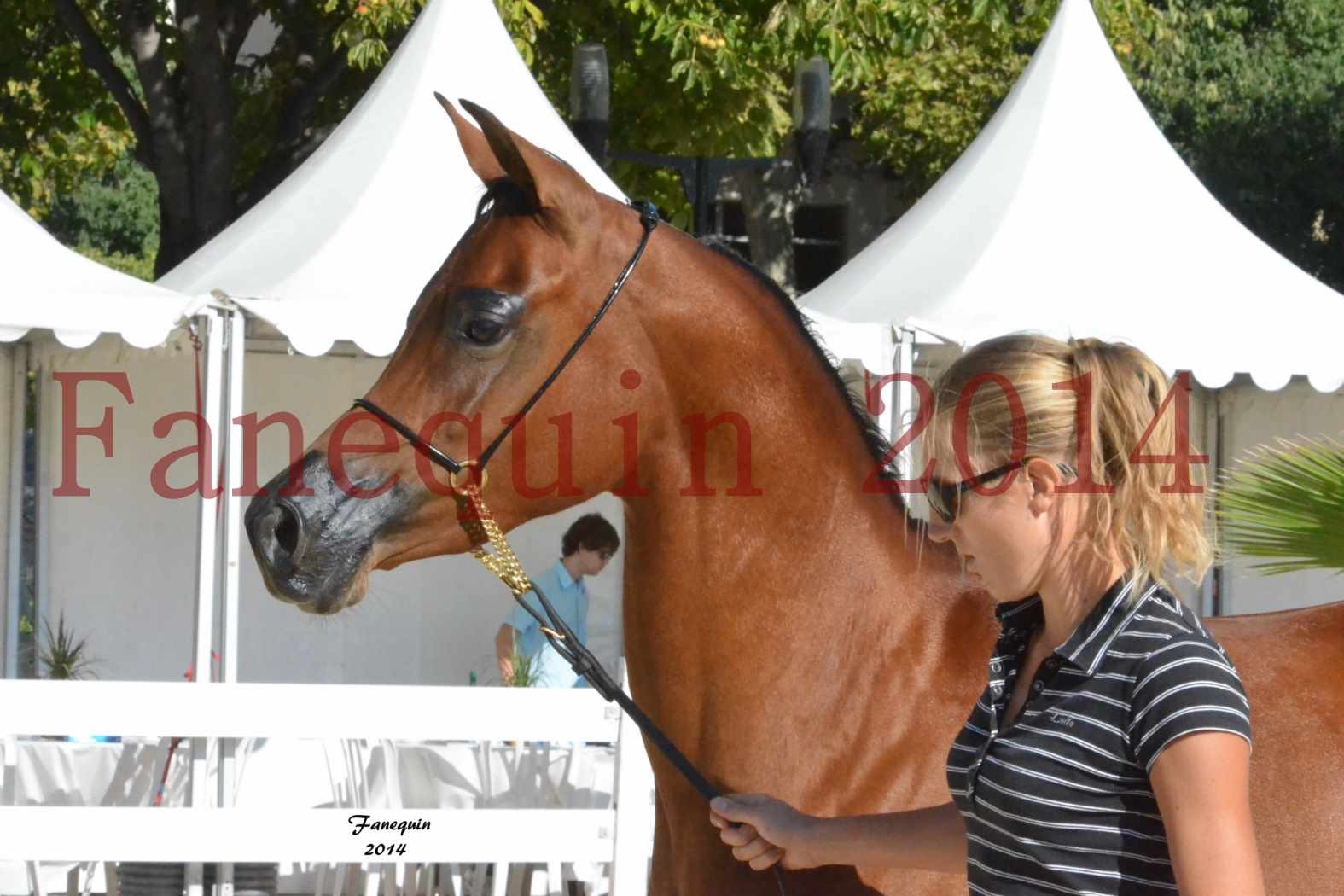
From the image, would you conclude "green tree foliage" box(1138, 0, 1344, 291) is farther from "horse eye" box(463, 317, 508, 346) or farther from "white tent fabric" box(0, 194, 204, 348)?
"horse eye" box(463, 317, 508, 346)

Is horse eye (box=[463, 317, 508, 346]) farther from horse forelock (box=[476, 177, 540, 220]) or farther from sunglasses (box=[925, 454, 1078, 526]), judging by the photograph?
sunglasses (box=[925, 454, 1078, 526])

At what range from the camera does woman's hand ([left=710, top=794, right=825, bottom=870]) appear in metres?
1.94

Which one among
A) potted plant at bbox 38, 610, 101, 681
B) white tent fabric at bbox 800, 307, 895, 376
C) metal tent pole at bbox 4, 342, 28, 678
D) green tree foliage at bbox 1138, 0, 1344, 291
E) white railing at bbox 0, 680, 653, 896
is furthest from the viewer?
green tree foliage at bbox 1138, 0, 1344, 291

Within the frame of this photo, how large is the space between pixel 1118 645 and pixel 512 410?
103 centimetres

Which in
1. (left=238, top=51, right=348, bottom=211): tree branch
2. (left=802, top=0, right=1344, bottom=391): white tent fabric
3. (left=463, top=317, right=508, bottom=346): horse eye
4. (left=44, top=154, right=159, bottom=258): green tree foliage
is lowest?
(left=463, top=317, right=508, bottom=346): horse eye

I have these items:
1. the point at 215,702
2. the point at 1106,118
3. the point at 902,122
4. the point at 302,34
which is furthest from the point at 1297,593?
the point at 902,122

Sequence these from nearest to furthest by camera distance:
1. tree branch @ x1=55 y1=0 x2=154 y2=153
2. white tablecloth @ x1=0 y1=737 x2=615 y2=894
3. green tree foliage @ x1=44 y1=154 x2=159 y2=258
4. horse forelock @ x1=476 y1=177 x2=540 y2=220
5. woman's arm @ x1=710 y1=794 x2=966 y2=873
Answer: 1. woman's arm @ x1=710 y1=794 x2=966 y2=873
2. horse forelock @ x1=476 y1=177 x2=540 y2=220
3. white tablecloth @ x1=0 y1=737 x2=615 y2=894
4. tree branch @ x1=55 y1=0 x2=154 y2=153
5. green tree foliage @ x1=44 y1=154 x2=159 y2=258

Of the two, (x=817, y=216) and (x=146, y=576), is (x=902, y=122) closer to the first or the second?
(x=817, y=216)

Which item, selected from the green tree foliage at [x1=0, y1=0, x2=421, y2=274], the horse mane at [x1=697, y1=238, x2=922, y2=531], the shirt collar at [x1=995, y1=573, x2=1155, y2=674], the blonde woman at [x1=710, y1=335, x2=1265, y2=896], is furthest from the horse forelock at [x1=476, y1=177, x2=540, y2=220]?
the green tree foliage at [x1=0, y1=0, x2=421, y2=274]

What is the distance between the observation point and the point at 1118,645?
4.85ft

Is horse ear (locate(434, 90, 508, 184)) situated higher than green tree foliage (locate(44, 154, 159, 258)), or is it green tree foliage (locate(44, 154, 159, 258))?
green tree foliage (locate(44, 154, 159, 258))

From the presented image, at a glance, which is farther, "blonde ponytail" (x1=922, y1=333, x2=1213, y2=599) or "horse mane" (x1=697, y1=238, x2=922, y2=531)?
"horse mane" (x1=697, y1=238, x2=922, y2=531)

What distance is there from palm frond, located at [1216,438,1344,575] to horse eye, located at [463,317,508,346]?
210 centimetres

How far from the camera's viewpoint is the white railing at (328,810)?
4.06 meters
